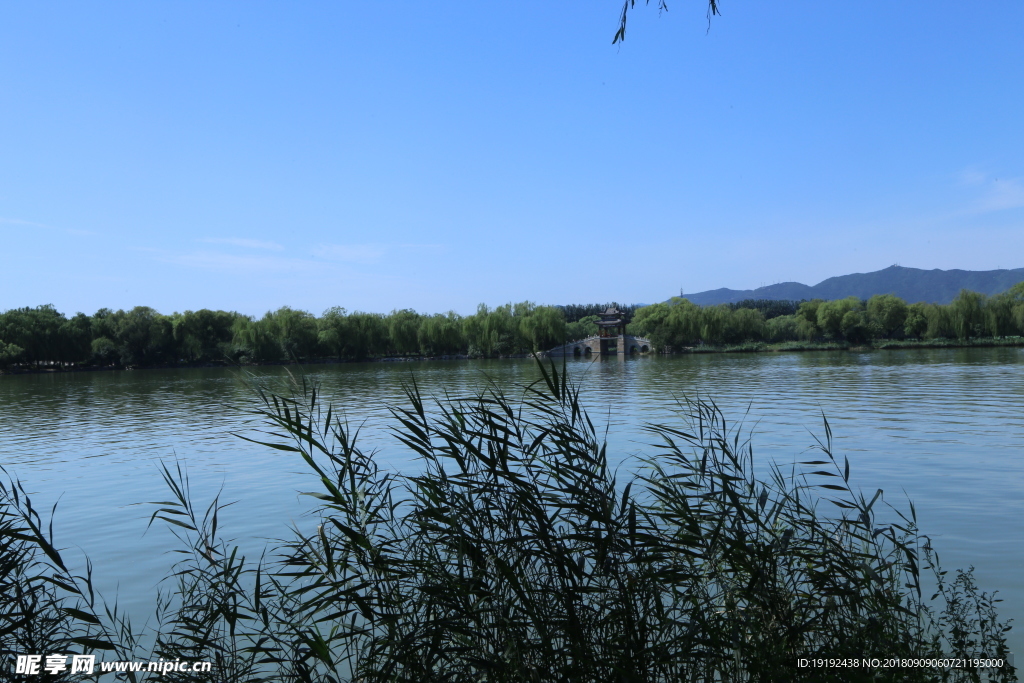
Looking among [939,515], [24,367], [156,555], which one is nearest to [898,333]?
[939,515]

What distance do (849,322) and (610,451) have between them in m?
83.7

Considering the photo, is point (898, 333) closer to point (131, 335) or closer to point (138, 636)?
point (131, 335)

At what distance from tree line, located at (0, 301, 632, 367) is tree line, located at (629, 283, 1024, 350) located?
1553cm

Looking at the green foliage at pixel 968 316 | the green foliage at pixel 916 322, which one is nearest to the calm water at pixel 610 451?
the green foliage at pixel 968 316

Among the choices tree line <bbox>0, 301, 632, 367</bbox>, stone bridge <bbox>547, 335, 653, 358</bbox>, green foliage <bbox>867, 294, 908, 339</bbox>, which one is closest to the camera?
tree line <bbox>0, 301, 632, 367</bbox>

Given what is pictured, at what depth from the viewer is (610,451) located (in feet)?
44.4

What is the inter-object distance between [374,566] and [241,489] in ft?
30.6

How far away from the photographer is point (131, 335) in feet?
250

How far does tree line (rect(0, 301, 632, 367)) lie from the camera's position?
239ft

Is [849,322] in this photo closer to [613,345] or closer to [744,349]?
[744,349]

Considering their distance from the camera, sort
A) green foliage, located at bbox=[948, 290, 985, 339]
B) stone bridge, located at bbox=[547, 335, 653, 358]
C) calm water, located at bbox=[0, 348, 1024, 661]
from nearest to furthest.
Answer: calm water, located at bbox=[0, 348, 1024, 661] < green foliage, located at bbox=[948, 290, 985, 339] < stone bridge, located at bbox=[547, 335, 653, 358]

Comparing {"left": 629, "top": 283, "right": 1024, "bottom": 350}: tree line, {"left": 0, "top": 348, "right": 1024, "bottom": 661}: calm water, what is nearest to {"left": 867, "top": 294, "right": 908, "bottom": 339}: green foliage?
{"left": 629, "top": 283, "right": 1024, "bottom": 350}: tree line

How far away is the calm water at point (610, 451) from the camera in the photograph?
852 cm

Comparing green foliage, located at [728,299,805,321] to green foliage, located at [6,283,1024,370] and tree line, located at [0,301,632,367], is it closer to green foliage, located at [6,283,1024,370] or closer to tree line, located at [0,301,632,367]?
green foliage, located at [6,283,1024,370]
